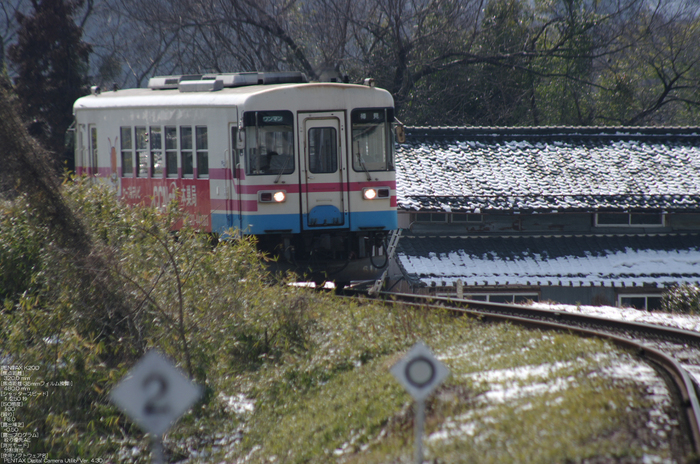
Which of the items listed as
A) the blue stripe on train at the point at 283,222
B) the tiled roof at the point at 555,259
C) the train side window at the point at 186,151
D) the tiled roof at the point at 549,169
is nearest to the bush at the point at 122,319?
the blue stripe on train at the point at 283,222

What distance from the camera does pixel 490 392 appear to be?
18.1 ft

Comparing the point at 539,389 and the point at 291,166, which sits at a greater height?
the point at 291,166

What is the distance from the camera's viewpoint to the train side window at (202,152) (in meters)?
11.5

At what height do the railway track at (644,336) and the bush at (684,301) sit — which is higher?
the railway track at (644,336)

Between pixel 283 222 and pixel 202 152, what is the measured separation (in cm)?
202

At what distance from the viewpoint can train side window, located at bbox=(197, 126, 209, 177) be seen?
37.7ft

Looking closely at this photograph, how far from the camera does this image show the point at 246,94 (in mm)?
10656

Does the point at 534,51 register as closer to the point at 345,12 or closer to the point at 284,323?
the point at 345,12

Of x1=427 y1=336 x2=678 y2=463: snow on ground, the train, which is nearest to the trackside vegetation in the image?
x1=427 y1=336 x2=678 y2=463: snow on ground

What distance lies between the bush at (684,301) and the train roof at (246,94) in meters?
6.11

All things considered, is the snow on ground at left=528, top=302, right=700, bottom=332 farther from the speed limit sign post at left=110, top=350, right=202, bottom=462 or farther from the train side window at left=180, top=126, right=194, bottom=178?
the speed limit sign post at left=110, top=350, right=202, bottom=462

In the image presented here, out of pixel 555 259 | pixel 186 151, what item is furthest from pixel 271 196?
pixel 555 259

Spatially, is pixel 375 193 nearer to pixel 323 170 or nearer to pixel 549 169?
pixel 323 170

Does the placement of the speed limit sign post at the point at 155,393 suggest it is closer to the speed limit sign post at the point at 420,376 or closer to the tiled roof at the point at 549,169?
the speed limit sign post at the point at 420,376
